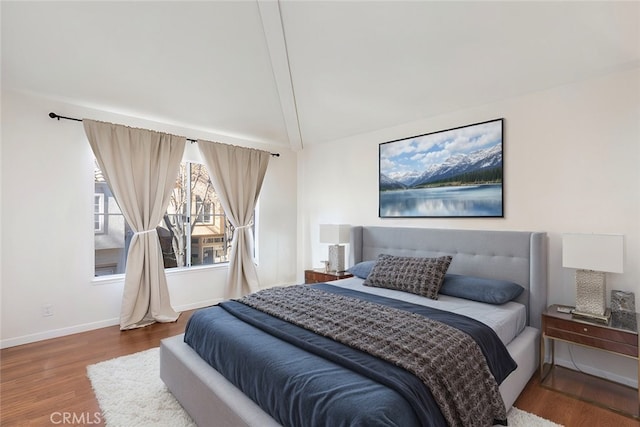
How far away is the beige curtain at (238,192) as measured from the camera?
170 inches

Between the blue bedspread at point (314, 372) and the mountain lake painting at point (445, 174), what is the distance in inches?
58.5

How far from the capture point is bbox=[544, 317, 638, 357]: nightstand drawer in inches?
81.4

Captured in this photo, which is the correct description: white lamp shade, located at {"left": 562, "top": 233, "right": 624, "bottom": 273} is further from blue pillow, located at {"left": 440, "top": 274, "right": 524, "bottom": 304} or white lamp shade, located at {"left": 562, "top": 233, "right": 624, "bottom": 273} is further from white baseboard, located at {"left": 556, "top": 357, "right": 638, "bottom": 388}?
white baseboard, located at {"left": 556, "top": 357, "right": 638, "bottom": 388}

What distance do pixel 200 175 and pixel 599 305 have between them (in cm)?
444

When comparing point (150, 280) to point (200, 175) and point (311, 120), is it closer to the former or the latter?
point (200, 175)

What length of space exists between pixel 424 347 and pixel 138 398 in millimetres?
1947

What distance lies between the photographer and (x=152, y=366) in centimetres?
262

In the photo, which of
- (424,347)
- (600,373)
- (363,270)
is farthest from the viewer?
(363,270)

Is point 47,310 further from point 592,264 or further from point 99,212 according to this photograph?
point 592,264

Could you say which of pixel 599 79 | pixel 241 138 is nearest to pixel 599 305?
pixel 599 79

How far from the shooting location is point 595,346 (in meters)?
2.18

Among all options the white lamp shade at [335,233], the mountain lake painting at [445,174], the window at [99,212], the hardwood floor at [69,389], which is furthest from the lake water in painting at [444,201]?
the window at [99,212]

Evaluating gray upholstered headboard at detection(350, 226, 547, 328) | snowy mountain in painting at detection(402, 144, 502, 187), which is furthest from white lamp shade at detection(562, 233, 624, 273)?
snowy mountain in painting at detection(402, 144, 502, 187)

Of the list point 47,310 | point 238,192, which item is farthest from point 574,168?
point 47,310
